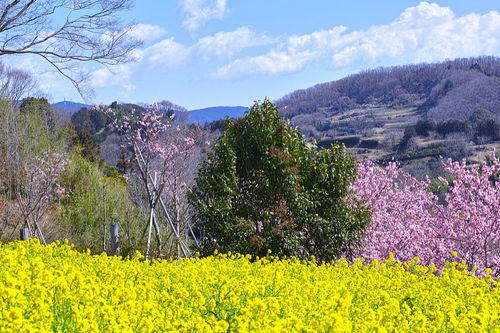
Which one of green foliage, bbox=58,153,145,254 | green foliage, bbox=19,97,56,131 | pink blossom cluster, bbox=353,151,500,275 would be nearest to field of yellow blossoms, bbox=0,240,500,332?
pink blossom cluster, bbox=353,151,500,275

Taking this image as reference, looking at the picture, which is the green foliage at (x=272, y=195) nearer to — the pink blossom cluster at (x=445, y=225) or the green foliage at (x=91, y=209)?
the pink blossom cluster at (x=445, y=225)

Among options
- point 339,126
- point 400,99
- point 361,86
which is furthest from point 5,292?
point 361,86

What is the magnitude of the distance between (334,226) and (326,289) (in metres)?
7.14

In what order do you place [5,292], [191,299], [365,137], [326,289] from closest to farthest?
[5,292] → [191,299] → [326,289] → [365,137]

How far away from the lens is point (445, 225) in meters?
15.9

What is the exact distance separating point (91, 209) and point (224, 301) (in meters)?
14.2

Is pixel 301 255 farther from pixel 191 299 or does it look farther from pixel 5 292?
pixel 5 292

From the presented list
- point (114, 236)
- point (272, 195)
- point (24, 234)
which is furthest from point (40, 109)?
point (272, 195)

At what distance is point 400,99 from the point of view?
473ft

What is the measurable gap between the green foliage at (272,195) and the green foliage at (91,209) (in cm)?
299

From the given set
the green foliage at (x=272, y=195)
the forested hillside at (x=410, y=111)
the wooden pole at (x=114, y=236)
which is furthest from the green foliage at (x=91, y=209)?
the forested hillside at (x=410, y=111)

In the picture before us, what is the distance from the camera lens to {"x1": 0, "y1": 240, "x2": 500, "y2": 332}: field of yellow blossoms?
4.36m

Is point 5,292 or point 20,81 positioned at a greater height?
point 20,81

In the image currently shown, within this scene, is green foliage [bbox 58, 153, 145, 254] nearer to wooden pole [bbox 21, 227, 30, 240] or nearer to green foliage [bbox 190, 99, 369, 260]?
wooden pole [bbox 21, 227, 30, 240]
